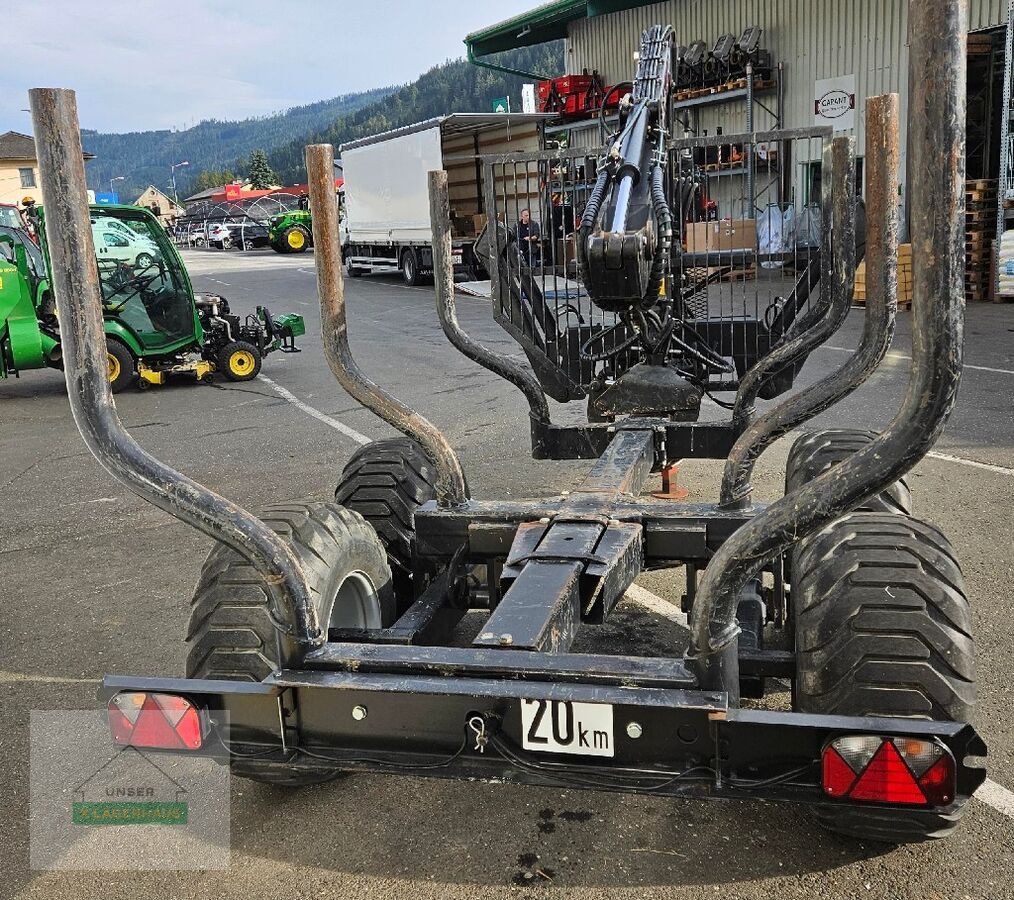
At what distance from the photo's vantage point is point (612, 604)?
10.9 feet

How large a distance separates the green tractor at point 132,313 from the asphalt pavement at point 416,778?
A: 3.95 feet

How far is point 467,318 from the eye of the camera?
18.5 m

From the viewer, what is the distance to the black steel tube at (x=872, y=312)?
2879 millimetres

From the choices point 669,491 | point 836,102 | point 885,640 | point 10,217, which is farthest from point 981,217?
point 885,640

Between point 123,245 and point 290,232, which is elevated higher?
point 290,232

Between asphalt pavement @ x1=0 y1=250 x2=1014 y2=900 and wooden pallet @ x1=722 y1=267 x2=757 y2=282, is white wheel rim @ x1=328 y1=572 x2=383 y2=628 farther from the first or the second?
wooden pallet @ x1=722 y1=267 x2=757 y2=282

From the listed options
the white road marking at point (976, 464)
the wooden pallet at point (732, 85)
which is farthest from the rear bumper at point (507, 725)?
the wooden pallet at point (732, 85)

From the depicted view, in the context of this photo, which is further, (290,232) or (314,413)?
(290,232)

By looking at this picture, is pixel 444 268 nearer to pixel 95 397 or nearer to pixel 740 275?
pixel 95 397

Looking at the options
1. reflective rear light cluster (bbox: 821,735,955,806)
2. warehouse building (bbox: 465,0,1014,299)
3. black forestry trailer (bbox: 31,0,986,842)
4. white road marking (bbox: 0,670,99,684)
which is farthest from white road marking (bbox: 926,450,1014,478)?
warehouse building (bbox: 465,0,1014,299)

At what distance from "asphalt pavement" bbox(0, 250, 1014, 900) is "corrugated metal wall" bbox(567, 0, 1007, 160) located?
11.5m

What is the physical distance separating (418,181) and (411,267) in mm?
2690

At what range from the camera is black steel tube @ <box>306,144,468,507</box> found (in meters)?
3.07

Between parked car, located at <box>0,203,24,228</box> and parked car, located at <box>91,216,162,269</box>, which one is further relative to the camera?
parked car, located at <box>0,203,24,228</box>
